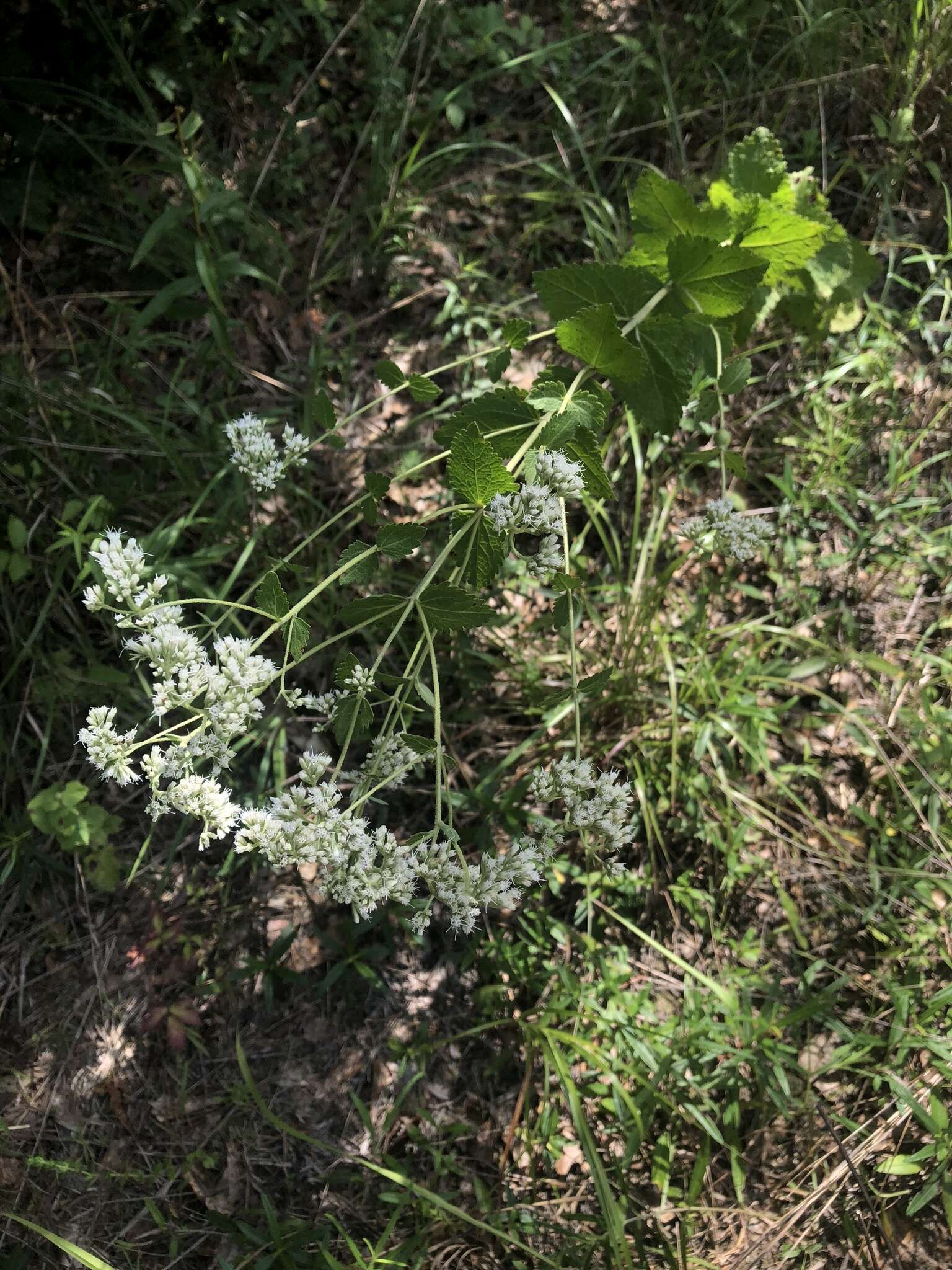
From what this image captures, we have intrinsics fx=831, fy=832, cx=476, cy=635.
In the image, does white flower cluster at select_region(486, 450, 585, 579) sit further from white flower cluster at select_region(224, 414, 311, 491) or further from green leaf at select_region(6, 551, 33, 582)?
green leaf at select_region(6, 551, 33, 582)

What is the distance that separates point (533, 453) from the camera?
1.68 meters

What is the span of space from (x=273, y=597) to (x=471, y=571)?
40 cm

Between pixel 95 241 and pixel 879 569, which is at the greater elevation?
pixel 95 241

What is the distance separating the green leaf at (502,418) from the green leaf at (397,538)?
0.90 feet

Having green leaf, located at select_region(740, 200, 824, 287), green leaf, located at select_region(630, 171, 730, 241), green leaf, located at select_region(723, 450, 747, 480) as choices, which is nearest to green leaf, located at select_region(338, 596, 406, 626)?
green leaf, located at select_region(723, 450, 747, 480)

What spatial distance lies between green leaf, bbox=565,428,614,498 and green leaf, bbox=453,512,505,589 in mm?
228

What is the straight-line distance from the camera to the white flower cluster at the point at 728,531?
6.23 feet

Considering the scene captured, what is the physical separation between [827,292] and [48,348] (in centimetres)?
256

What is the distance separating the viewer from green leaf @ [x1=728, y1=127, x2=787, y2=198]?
222cm

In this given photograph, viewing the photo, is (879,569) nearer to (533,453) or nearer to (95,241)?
(533,453)

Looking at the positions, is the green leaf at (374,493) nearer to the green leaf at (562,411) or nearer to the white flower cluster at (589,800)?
the green leaf at (562,411)

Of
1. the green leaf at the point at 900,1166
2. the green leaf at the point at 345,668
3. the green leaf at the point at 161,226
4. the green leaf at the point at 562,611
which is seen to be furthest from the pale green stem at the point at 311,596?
the green leaf at the point at 900,1166

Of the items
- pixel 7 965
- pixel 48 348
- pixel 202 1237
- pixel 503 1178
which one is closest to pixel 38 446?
pixel 48 348

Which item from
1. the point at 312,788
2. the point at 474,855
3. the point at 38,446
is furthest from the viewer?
the point at 38,446
